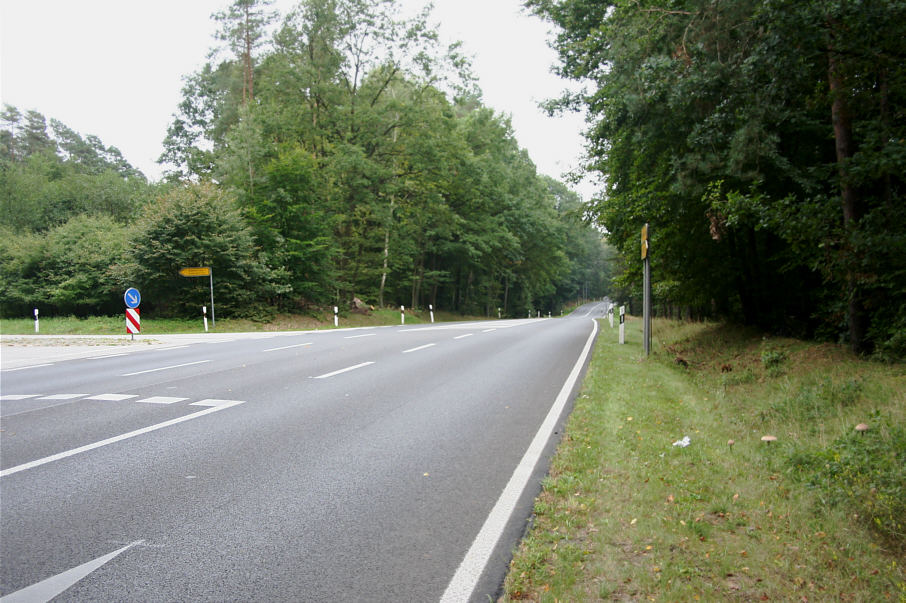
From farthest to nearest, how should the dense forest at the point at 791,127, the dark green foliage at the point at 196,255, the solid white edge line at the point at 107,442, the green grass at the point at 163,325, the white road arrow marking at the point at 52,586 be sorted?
the dark green foliage at the point at 196,255
the green grass at the point at 163,325
the dense forest at the point at 791,127
the solid white edge line at the point at 107,442
the white road arrow marking at the point at 52,586

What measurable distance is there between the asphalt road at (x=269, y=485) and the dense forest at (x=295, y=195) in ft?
36.0

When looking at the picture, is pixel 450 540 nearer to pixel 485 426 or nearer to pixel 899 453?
pixel 485 426

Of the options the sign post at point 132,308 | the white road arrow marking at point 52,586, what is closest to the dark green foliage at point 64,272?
the sign post at point 132,308

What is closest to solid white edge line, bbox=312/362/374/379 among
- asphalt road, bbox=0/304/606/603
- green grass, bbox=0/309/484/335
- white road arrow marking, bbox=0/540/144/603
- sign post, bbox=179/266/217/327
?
asphalt road, bbox=0/304/606/603

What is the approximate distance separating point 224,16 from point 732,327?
36369mm

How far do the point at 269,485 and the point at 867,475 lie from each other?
4.54m

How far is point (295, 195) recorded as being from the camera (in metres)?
27.7

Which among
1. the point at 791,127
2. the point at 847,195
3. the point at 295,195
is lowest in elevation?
the point at 847,195

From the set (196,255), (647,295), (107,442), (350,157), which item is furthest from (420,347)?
(350,157)

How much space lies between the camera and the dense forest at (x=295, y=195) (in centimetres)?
2552

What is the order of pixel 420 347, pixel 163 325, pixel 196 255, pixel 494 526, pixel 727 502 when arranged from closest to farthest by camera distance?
1. pixel 494 526
2. pixel 727 502
3. pixel 420 347
4. pixel 163 325
5. pixel 196 255

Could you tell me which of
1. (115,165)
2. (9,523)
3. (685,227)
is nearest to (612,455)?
(9,523)

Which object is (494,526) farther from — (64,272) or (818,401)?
(64,272)

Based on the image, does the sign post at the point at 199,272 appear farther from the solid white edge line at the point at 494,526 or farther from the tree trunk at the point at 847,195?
the tree trunk at the point at 847,195
